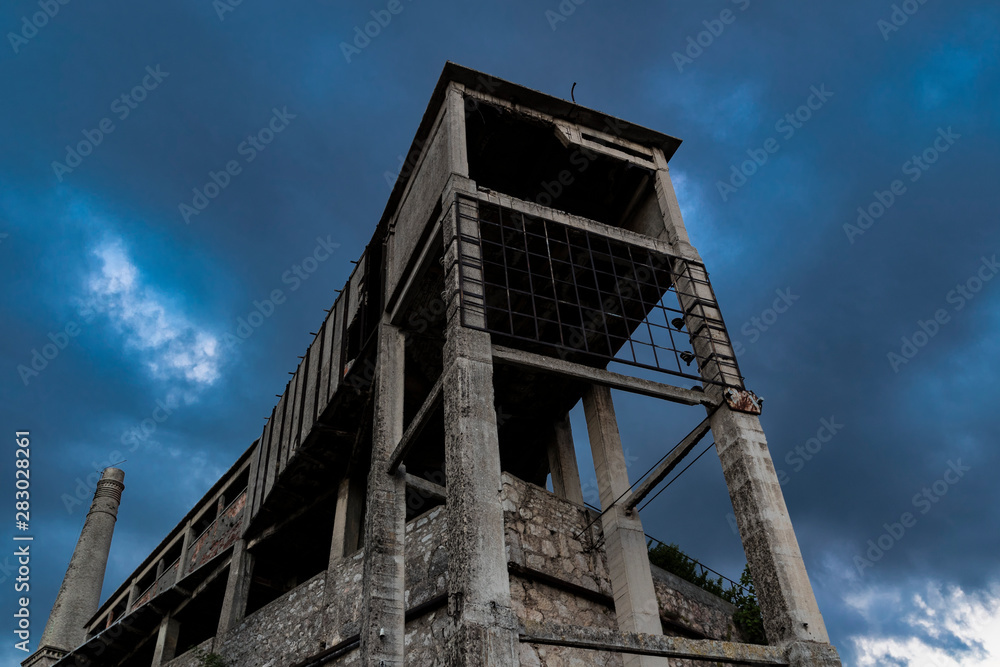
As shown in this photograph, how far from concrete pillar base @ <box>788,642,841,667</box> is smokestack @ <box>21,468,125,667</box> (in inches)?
999

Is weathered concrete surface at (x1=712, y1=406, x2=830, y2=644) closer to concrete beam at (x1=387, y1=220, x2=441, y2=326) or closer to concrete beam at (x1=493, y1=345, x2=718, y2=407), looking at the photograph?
→ concrete beam at (x1=493, y1=345, x2=718, y2=407)

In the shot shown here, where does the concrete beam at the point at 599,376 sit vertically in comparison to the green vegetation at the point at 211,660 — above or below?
above

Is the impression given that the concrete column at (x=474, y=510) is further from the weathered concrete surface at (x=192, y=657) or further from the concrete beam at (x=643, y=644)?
the weathered concrete surface at (x=192, y=657)

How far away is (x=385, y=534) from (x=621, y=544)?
10.7 feet

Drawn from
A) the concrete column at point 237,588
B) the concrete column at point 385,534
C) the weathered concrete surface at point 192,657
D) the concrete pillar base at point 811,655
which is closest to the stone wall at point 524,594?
the concrete column at point 385,534

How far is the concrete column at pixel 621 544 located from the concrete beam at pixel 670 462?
1.47ft

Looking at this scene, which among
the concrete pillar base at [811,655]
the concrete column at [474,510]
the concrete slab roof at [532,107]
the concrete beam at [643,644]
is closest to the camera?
the concrete column at [474,510]

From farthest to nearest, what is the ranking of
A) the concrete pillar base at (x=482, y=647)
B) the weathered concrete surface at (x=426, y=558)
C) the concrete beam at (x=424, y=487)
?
the concrete beam at (x=424, y=487) < the weathered concrete surface at (x=426, y=558) < the concrete pillar base at (x=482, y=647)

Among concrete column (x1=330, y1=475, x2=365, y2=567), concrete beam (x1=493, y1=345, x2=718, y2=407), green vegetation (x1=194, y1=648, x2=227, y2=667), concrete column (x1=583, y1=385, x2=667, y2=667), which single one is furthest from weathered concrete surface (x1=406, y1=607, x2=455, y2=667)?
green vegetation (x1=194, y1=648, x2=227, y2=667)

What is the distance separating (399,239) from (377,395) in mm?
2759

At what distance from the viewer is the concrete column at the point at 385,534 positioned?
349 inches

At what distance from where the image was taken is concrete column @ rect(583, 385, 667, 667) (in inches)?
386

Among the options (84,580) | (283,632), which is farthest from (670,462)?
(84,580)

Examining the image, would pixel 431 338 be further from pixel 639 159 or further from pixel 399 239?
pixel 639 159
